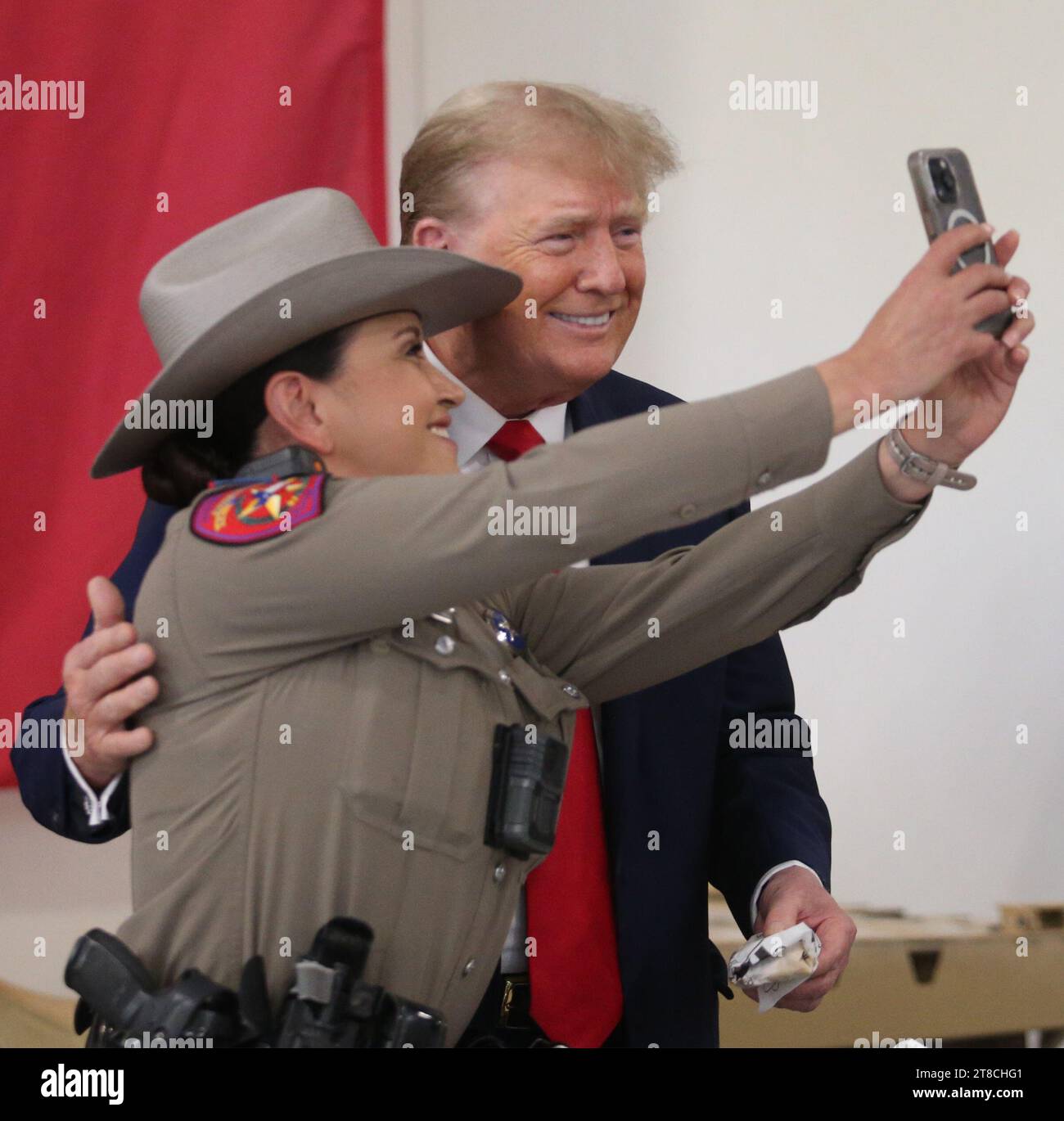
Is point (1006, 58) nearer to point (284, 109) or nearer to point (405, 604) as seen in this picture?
point (284, 109)

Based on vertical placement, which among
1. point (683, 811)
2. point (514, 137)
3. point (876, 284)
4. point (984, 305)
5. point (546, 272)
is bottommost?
point (683, 811)

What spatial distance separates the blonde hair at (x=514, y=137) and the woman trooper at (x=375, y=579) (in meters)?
0.33

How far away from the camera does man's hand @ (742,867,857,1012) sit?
4.33ft

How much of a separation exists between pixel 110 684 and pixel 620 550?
608mm

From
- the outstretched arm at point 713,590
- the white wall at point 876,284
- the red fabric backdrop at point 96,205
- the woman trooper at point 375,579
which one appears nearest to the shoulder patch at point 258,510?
the woman trooper at point 375,579

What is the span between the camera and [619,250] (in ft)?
5.03

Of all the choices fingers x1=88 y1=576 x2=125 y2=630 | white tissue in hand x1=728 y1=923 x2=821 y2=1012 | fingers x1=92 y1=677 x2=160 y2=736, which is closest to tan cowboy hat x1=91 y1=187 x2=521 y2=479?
fingers x1=88 y1=576 x2=125 y2=630

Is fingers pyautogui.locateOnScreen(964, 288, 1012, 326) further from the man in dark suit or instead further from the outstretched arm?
the man in dark suit

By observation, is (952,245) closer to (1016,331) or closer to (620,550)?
(1016,331)

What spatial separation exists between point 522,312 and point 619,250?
0.14 metres

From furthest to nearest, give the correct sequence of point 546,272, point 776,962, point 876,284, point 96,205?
point 876,284
point 96,205
point 546,272
point 776,962

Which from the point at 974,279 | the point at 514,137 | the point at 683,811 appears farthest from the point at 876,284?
the point at 974,279

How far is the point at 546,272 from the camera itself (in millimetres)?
1477

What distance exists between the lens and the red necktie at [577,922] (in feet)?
4.50
